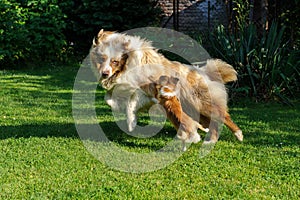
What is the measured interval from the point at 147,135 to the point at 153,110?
572 mm

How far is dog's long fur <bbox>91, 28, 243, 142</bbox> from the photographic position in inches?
199

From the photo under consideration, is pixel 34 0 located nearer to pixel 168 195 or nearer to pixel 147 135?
pixel 147 135

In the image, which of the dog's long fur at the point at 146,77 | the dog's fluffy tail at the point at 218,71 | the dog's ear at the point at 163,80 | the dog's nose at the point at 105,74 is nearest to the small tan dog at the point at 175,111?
the dog's ear at the point at 163,80

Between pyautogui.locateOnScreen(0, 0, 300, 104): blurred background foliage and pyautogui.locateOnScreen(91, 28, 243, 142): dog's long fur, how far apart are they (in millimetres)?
2583

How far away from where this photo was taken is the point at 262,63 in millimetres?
7855

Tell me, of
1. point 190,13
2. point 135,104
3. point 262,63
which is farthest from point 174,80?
point 190,13

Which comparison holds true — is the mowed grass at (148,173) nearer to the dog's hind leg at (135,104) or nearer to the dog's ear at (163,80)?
the dog's hind leg at (135,104)

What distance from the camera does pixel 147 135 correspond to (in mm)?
5832

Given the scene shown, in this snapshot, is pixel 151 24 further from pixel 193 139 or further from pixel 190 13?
pixel 193 139

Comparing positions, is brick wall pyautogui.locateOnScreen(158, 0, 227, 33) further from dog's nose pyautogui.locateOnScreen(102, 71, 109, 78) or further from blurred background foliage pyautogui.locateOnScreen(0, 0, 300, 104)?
dog's nose pyautogui.locateOnScreen(102, 71, 109, 78)

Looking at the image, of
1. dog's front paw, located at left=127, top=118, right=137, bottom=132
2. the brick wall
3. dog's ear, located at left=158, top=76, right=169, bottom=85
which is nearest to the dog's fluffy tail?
dog's ear, located at left=158, top=76, right=169, bottom=85

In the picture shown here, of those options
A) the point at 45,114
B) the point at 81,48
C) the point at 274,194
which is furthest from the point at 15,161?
the point at 81,48

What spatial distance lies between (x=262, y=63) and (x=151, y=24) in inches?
226

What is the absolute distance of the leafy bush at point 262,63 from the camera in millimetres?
7852
